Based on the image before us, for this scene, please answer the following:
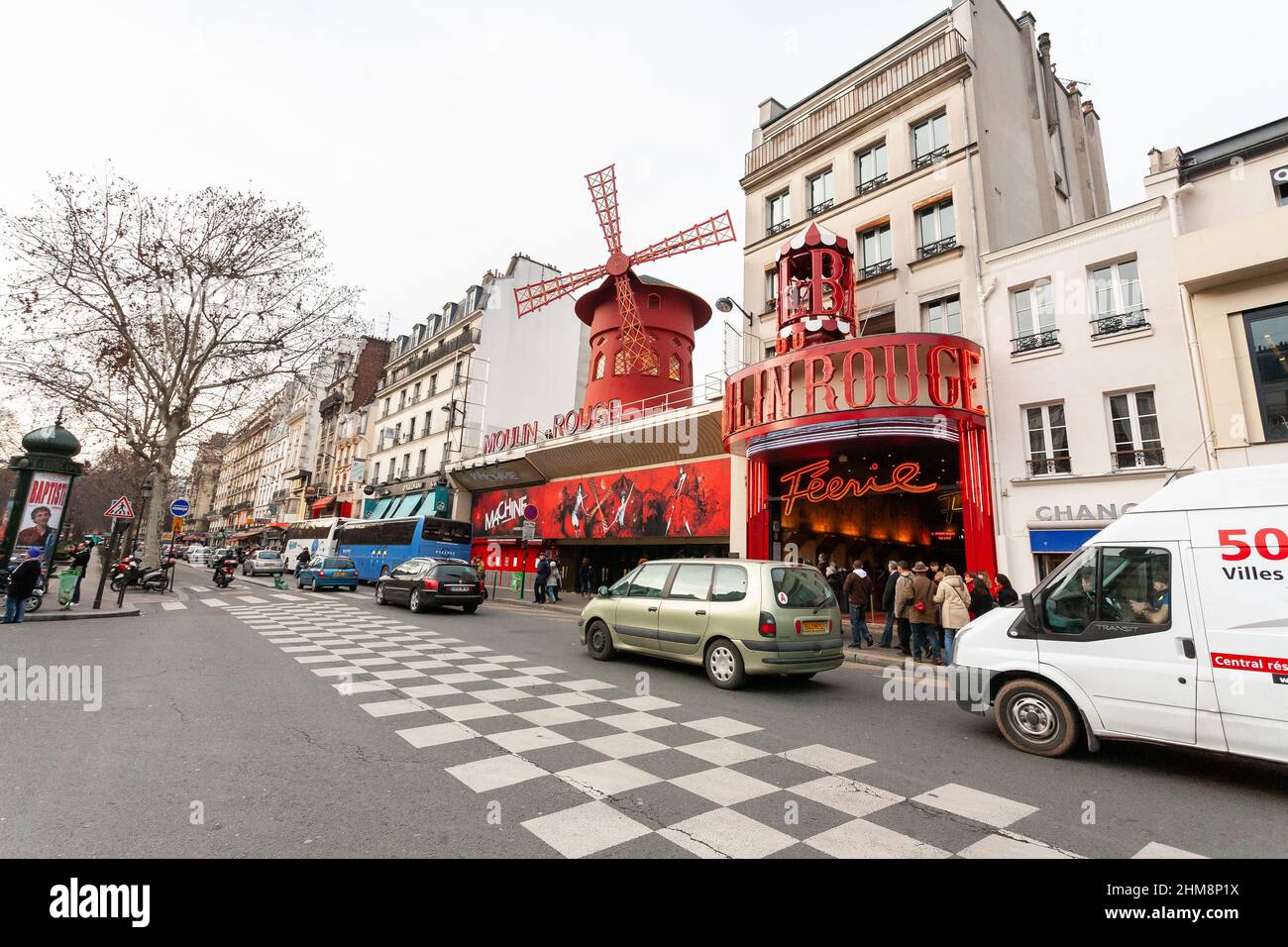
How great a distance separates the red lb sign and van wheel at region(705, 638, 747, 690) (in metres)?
7.54

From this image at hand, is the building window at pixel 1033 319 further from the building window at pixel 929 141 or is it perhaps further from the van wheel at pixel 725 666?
the van wheel at pixel 725 666

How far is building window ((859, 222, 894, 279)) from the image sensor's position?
643 inches

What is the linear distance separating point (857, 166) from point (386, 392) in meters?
37.3

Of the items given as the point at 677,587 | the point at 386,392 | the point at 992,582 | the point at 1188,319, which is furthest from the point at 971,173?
the point at 386,392

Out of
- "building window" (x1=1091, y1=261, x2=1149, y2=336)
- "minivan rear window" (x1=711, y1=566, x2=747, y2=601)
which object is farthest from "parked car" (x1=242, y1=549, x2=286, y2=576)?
"building window" (x1=1091, y1=261, x2=1149, y2=336)

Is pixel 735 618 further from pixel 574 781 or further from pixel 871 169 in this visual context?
pixel 871 169

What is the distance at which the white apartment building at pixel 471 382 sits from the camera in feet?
116

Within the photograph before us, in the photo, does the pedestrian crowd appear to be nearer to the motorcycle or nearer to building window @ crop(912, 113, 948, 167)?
building window @ crop(912, 113, 948, 167)

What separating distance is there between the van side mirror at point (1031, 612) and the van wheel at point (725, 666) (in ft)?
10.1

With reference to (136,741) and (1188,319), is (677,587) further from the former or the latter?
(1188,319)

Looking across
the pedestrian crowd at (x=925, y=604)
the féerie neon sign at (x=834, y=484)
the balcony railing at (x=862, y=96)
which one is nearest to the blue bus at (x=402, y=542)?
the féerie neon sign at (x=834, y=484)

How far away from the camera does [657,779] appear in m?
4.16

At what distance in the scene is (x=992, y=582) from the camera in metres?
12.7

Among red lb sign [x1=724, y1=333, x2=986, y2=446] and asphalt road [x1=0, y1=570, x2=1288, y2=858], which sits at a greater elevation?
red lb sign [x1=724, y1=333, x2=986, y2=446]
